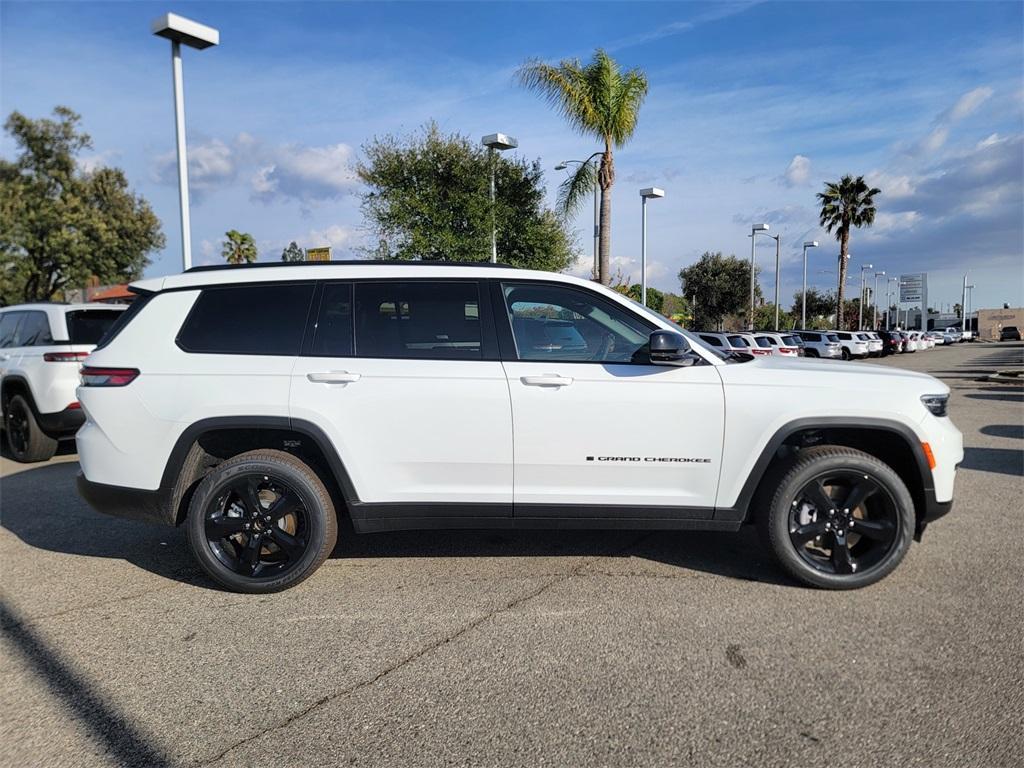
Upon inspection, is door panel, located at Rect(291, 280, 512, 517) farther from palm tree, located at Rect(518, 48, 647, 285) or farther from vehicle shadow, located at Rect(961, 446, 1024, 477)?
palm tree, located at Rect(518, 48, 647, 285)

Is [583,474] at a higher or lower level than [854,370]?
lower

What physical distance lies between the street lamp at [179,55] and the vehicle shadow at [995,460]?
10.4 meters

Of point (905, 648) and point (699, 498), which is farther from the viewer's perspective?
point (699, 498)

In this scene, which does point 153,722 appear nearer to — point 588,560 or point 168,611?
point 168,611

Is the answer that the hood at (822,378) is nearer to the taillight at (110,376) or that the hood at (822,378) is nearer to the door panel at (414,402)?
the door panel at (414,402)

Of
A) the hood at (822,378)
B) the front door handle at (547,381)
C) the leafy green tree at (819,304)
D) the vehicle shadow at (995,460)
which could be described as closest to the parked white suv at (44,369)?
the front door handle at (547,381)

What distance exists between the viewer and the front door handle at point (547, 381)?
3896mm

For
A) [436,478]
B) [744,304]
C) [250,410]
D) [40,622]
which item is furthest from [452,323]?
[744,304]

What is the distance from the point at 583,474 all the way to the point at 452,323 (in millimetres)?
1129

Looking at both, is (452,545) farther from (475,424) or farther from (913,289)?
(913,289)

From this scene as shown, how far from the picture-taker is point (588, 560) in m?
4.59

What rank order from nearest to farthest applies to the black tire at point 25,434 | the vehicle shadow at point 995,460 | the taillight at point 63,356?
the vehicle shadow at point 995,460 → the taillight at point 63,356 → the black tire at point 25,434

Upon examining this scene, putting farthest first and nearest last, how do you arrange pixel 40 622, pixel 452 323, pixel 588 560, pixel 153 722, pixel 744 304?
pixel 744 304, pixel 588 560, pixel 452 323, pixel 40 622, pixel 153 722

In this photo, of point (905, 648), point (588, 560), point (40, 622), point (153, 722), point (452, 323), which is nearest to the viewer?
point (153, 722)
